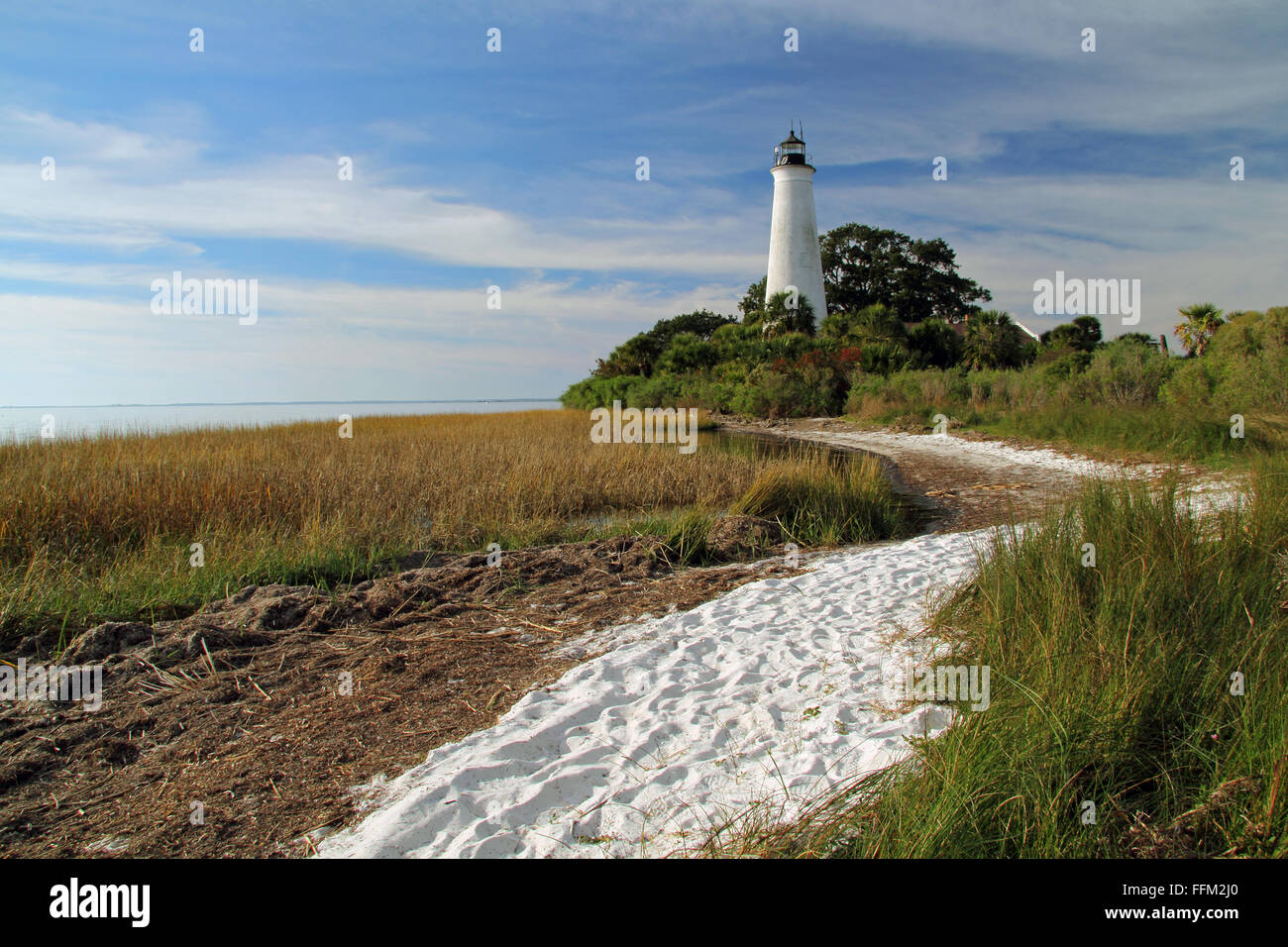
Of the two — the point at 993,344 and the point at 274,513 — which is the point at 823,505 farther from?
the point at 993,344

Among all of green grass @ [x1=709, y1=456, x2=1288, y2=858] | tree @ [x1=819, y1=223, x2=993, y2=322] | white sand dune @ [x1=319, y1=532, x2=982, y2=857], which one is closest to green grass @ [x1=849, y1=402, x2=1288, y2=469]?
green grass @ [x1=709, y1=456, x2=1288, y2=858]

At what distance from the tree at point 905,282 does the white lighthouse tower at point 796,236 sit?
24.8 ft

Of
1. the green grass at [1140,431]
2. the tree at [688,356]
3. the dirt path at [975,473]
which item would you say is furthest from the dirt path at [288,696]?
the tree at [688,356]

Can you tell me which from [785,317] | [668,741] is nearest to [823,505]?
[668,741]

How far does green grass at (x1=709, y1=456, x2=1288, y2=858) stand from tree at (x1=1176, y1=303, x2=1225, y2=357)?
3461 cm

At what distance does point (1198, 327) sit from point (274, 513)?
3786cm

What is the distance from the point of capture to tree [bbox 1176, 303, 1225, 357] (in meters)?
31.5

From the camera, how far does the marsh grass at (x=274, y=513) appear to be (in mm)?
6148

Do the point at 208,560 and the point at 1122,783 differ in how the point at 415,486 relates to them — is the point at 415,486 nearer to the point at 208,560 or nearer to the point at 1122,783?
the point at 208,560

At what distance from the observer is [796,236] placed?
4634 centimetres

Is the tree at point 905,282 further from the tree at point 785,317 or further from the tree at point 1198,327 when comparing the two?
the tree at point 1198,327

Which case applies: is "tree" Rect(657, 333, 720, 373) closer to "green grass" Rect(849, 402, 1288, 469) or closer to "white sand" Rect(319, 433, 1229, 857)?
"green grass" Rect(849, 402, 1288, 469)

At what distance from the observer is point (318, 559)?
725 cm
